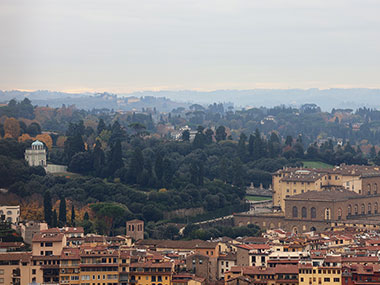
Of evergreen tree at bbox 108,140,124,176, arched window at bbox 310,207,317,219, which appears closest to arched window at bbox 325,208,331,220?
arched window at bbox 310,207,317,219

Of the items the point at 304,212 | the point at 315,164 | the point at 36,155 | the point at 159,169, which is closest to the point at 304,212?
→ the point at 304,212

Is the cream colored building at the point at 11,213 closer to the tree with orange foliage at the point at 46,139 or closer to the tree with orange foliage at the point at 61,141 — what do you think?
the tree with orange foliage at the point at 46,139

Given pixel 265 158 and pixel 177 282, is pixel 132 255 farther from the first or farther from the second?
pixel 265 158

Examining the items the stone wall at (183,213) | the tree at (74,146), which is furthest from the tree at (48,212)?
the tree at (74,146)

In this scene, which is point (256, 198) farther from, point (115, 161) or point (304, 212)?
point (115, 161)

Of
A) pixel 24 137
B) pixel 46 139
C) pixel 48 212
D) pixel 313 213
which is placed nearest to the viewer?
pixel 48 212
